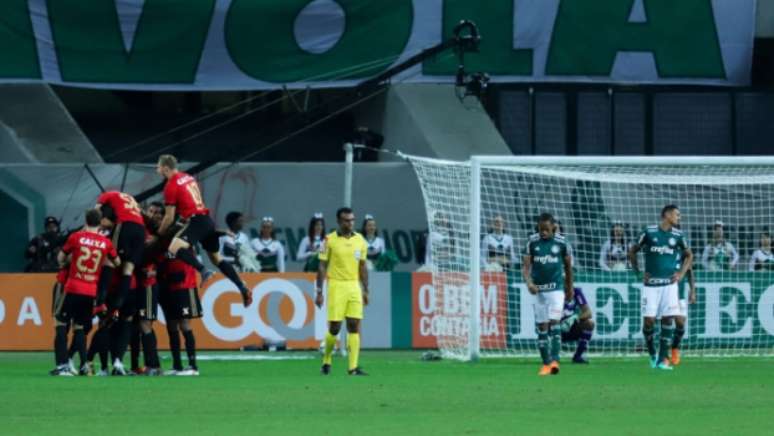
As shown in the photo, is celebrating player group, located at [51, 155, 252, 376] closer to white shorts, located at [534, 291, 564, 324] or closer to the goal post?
white shorts, located at [534, 291, 564, 324]

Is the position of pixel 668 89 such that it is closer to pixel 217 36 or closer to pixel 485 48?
pixel 485 48

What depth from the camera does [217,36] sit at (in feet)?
99.7

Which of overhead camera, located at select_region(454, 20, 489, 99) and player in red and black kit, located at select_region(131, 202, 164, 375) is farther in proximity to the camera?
overhead camera, located at select_region(454, 20, 489, 99)

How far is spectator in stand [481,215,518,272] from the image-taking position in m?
25.8

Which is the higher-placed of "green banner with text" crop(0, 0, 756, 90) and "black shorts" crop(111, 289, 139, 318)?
"green banner with text" crop(0, 0, 756, 90)

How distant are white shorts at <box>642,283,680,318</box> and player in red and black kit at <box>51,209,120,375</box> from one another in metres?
6.81

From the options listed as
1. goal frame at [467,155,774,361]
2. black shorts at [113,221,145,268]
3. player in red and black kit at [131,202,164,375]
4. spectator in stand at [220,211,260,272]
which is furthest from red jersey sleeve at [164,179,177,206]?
spectator in stand at [220,211,260,272]

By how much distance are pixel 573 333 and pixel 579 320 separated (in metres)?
0.77

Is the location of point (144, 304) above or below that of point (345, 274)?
below

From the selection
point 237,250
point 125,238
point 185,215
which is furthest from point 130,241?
point 237,250

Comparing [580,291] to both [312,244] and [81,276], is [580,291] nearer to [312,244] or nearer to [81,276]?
[312,244]

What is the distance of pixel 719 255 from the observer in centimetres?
2622

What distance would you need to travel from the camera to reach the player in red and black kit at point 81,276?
64.1 ft

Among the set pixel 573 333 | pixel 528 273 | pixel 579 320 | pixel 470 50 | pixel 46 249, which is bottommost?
pixel 573 333
